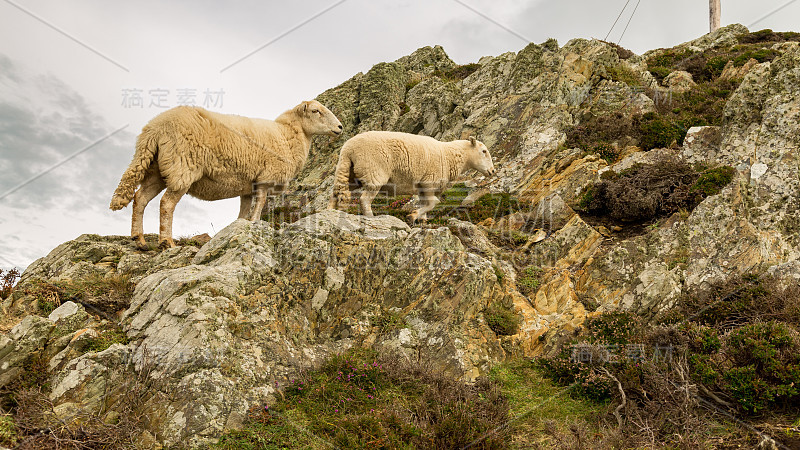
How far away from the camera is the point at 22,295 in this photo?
320 inches

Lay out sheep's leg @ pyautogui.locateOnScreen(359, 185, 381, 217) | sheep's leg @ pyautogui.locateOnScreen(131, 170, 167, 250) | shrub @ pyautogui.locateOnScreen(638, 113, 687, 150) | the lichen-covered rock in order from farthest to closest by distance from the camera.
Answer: shrub @ pyautogui.locateOnScreen(638, 113, 687, 150) → sheep's leg @ pyautogui.locateOnScreen(359, 185, 381, 217) → sheep's leg @ pyautogui.locateOnScreen(131, 170, 167, 250) → the lichen-covered rock

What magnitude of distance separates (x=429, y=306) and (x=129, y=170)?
6.93m

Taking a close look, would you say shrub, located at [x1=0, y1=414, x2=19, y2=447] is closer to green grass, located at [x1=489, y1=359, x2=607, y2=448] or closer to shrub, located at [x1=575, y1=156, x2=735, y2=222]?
green grass, located at [x1=489, y1=359, x2=607, y2=448]

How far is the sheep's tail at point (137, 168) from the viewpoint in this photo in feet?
31.9

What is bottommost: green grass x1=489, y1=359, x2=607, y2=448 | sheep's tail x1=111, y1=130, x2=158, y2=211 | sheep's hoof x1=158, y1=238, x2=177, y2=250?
green grass x1=489, y1=359, x2=607, y2=448

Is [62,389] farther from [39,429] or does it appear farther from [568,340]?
[568,340]

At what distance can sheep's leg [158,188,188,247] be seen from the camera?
10016 millimetres

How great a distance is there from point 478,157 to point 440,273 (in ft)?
18.2

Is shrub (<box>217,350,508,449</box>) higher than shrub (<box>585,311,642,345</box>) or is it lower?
lower

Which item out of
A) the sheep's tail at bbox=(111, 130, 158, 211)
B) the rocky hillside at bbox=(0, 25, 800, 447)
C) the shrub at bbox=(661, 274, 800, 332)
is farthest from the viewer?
the sheep's tail at bbox=(111, 130, 158, 211)

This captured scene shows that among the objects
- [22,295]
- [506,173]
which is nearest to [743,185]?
[506,173]

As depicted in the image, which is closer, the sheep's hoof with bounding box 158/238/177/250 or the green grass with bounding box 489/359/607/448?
the green grass with bounding box 489/359/607/448

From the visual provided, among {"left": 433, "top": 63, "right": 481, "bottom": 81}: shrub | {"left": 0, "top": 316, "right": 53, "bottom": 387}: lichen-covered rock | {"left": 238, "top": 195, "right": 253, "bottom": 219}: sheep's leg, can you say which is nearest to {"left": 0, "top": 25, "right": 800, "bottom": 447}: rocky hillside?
{"left": 0, "top": 316, "right": 53, "bottom": 387}: lichen-covered rock

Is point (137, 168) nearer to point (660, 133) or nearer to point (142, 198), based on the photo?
point (142, 198)
